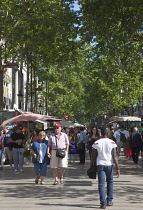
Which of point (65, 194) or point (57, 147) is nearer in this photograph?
point (65, 194)

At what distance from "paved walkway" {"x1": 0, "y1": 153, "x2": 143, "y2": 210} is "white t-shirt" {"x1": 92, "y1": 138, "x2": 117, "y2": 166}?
0.86 m

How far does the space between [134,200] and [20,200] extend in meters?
2.41

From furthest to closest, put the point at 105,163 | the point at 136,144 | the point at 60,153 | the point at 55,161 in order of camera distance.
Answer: the point at 136,144
the point at 55,161
the point at 60,153
the point at 105,163

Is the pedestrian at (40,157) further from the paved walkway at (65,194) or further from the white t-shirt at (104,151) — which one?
the white t-shirt at (104,151)

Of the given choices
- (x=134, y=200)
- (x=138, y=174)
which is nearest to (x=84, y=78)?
(x=138, y=174)

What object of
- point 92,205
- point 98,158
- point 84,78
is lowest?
point 92,205

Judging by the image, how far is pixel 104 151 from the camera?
998 cm

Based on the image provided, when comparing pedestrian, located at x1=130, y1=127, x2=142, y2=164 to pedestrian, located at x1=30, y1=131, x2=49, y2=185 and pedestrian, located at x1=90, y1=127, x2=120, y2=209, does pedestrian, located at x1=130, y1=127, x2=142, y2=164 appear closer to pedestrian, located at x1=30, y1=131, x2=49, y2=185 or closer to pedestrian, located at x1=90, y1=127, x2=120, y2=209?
pedestrian, located at x1=30, y1=131, x2=49, y2=185

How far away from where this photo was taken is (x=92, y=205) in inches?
393

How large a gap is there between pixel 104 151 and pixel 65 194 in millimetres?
2234

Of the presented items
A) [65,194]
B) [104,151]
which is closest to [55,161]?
[65,194]

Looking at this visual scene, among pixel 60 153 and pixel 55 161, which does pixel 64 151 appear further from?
pixel 55 161

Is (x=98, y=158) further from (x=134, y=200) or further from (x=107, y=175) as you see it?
(x=134, y=200)

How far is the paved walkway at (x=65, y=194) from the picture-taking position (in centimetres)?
997
